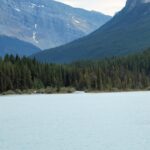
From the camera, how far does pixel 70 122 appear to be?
226ft

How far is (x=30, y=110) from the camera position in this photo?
90.9m

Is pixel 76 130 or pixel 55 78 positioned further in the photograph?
pixel 55 78

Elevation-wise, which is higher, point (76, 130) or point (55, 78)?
point (55, 78)

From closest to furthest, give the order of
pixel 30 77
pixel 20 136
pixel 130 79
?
pixel 20 136
pixel 30 77
pixel 130 79

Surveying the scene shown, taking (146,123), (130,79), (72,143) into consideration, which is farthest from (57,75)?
(72,143)

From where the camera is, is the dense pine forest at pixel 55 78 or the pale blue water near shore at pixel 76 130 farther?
the dense pine forest at pixel 55 78

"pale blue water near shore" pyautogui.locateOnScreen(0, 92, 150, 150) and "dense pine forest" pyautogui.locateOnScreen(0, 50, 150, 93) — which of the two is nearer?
"pale blue water near shore" pyautogui.locateOnScreen(0, 92, 150, 150)

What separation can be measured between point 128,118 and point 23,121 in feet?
44.2

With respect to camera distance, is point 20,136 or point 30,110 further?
point 30,110

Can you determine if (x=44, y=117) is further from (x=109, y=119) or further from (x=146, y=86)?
(x=146, y=86)

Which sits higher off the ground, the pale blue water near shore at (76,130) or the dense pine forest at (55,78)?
the dense pine forest at (55,78)

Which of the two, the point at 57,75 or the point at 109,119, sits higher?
the point at 57,75

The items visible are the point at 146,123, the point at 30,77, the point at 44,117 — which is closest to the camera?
the point at 146,123

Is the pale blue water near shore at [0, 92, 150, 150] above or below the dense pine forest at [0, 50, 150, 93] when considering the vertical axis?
below
